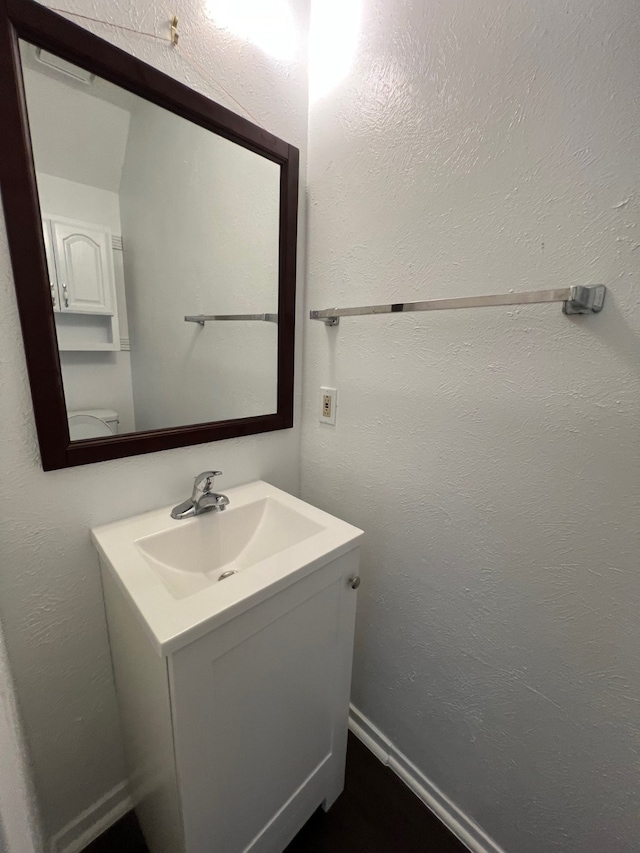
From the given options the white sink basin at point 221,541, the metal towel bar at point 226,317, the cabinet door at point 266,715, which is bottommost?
the cabinet door at point 266,715

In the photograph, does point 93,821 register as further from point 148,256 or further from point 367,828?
point 148,256

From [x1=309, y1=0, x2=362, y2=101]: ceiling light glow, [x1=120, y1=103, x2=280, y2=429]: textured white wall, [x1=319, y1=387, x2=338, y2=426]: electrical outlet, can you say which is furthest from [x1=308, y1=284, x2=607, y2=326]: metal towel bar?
[x1=309, y1=0, x2=362, y2=101]: ceiling light glow

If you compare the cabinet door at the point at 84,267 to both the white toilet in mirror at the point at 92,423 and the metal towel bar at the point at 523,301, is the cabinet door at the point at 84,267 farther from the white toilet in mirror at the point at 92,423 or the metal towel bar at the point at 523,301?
the metal towel bar at the point at 523,301

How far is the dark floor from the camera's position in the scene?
0.98 metres

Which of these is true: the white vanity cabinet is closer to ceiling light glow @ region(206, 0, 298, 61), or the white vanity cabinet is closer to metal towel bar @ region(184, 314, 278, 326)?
metal towel bar @ region(184, 314, 278, 326)

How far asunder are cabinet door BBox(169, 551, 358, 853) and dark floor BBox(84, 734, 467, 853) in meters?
0.08

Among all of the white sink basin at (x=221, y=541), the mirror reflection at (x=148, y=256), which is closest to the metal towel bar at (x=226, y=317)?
the mirror reflection at (x=148, y=256)

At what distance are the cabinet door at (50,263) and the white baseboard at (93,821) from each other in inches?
53.2

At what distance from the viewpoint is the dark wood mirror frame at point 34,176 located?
0.65 m

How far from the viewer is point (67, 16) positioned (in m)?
0.69

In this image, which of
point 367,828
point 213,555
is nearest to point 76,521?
point 213,555

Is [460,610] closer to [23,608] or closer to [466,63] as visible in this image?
[23,608]

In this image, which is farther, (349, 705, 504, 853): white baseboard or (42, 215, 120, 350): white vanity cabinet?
(349, 705, 504, 853): white baseboard

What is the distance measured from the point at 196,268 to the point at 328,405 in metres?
0.59
